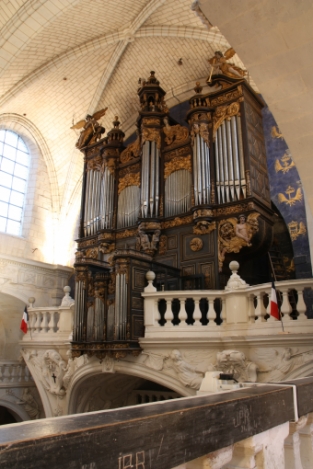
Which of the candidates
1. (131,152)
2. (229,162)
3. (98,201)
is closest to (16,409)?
(98,201)

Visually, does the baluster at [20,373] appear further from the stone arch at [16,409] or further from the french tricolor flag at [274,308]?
the french tricolor flag at [274,308]

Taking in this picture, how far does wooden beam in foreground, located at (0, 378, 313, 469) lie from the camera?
878 millimetres

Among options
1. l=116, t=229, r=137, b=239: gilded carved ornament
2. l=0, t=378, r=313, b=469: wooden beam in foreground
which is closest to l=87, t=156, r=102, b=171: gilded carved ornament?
l=116, t=229, r=137, b=239: gilded carved ornament

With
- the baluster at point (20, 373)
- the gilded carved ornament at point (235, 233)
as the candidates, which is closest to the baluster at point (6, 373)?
the baluster at point (20, 373)

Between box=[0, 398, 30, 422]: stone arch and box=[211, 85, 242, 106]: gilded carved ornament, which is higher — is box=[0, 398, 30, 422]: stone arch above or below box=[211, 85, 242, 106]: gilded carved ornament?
below

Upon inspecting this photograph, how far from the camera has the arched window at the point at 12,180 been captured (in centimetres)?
1183

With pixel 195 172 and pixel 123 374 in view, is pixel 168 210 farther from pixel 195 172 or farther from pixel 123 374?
pixel 123 374

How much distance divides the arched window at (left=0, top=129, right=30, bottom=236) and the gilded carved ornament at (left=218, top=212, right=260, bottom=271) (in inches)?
272

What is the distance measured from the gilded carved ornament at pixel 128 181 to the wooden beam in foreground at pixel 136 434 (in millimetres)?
7992

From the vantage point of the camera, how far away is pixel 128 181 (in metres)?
9.48

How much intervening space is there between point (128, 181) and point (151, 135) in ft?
3.82

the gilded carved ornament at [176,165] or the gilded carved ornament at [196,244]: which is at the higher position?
the gilded carved ornament at [176,165]

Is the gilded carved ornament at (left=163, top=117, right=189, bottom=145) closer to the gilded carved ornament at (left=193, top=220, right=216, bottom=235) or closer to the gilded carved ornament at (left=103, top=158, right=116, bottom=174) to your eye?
the gilded carved ornament at (left=103, top=158, right=116, bottom=174)

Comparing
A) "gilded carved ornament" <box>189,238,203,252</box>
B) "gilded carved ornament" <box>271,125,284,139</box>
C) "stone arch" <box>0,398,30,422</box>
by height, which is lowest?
"stone arch" <box>0,398,30,422</box>
